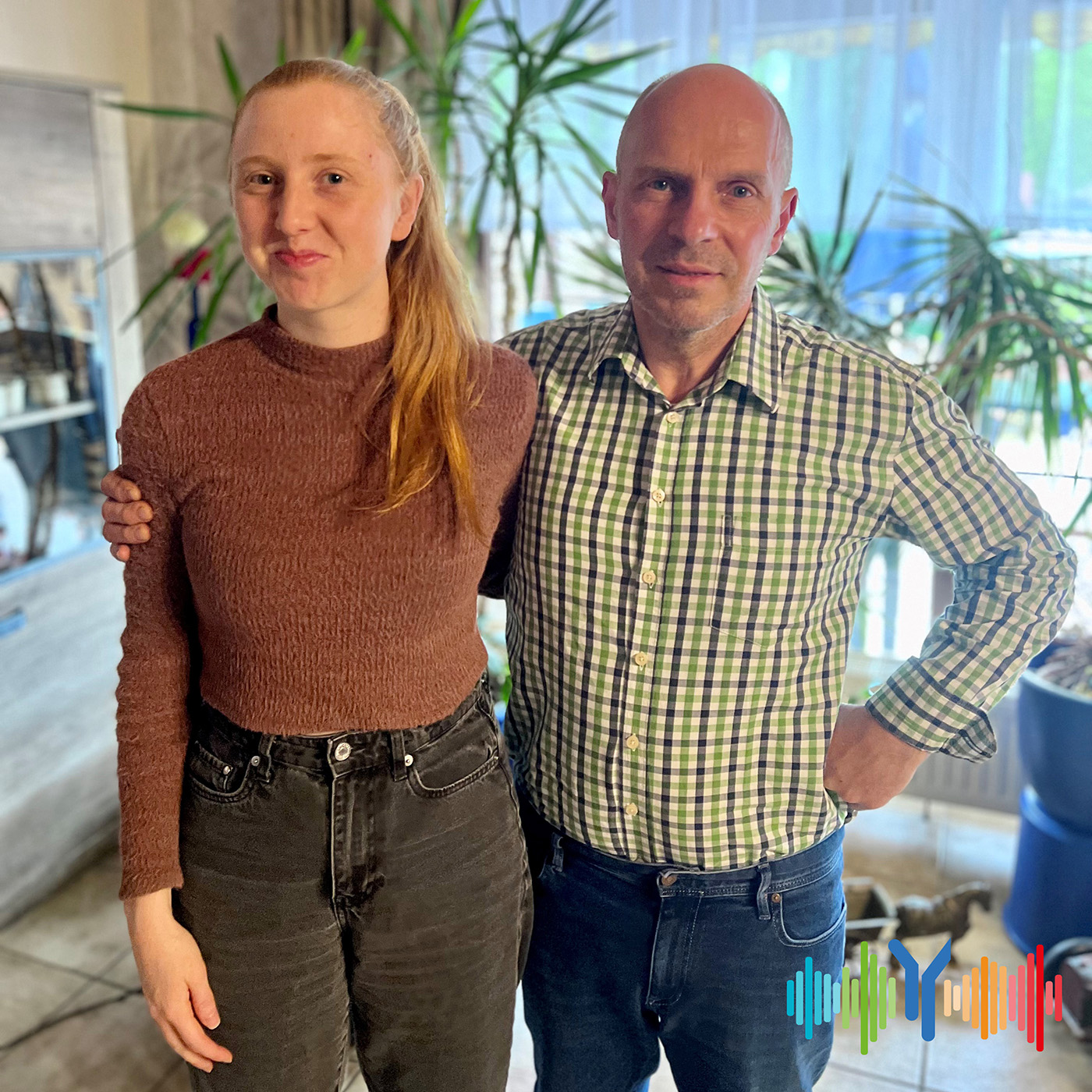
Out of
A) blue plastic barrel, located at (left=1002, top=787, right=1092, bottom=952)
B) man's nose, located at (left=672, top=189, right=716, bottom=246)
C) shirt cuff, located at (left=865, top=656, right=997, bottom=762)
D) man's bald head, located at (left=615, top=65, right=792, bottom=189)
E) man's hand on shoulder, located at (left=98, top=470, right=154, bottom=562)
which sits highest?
man's bald head, located at (left=615, top=65, right=792, bottom=189)

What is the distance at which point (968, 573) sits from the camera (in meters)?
1.22

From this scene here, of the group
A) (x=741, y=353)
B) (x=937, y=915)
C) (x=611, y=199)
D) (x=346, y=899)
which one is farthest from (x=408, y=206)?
(x=937, y=915)

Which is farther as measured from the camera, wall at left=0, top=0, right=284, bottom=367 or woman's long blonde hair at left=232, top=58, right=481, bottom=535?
wall at left=0, top=0, right=284, bottom=367

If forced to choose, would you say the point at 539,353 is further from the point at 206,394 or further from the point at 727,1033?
the point at 727,1033

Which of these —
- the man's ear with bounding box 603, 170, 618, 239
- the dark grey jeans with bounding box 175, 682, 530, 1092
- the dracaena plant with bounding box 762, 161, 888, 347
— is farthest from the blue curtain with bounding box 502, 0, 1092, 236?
the dark grey jeans with bounding box 175, 682, 530, 1092

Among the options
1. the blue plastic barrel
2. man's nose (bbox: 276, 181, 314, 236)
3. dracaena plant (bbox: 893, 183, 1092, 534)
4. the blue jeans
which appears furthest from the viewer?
the blue plastic barrel

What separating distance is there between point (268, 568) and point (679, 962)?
657mm

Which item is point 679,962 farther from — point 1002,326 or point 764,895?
point 1002,326

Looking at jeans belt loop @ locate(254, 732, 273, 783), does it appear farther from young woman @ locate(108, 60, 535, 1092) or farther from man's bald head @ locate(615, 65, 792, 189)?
man's bald head @ locate(615, 65, 792, 189)

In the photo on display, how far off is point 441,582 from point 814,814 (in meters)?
0.52

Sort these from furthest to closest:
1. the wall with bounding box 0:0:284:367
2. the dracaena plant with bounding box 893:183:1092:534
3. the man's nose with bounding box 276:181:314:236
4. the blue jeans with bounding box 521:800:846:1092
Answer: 1. the wall with bounding box 0:0:284:367
2. the dracaena plant with bounding box 893:183:1092:534
3. the blue jeans with bounding box 521:800:846:1092
4. the man's nose with bounding box 276:181:314:236

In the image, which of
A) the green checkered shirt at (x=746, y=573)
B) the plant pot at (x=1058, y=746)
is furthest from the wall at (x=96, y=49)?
the plant pot at (x=1058, y=746)

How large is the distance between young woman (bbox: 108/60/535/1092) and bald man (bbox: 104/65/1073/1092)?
0.52 ft

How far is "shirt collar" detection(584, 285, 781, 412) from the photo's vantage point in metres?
1.14
